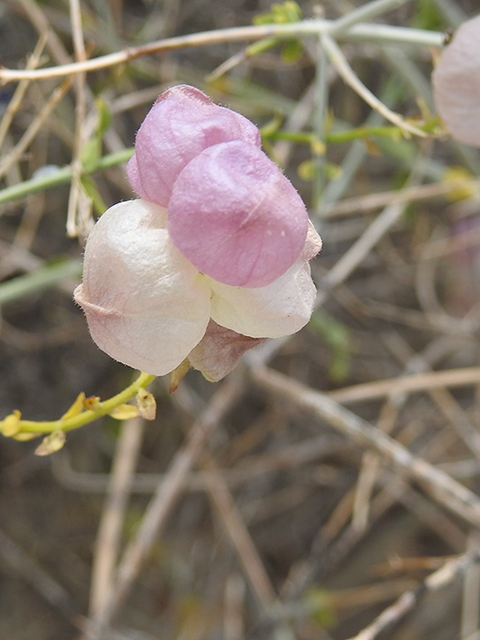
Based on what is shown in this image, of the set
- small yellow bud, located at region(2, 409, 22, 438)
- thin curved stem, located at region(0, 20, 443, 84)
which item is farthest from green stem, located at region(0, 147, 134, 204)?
small yellow bud, located at region(2, 409, 22, 438)

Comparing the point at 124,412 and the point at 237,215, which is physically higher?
the point at 237,215

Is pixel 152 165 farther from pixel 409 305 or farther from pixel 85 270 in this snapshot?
pixel 409 305

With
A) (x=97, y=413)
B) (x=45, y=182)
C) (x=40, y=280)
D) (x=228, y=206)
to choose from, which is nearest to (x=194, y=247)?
(x=228, y=206)

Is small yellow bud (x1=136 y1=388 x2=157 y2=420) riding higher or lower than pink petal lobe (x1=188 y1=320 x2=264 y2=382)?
lower

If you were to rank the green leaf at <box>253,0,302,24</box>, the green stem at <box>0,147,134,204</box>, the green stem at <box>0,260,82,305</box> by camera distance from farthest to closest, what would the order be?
the green stem at <box>0,260,82,305</box> → the green leaf at <box>253,0,302,24</box> → the green stem at <box>0,147,134,204</box>

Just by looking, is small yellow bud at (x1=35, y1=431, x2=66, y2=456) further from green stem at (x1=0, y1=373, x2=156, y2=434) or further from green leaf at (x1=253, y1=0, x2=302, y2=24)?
green leaf at (x1=253, y1=0, x2=302, y2=24)

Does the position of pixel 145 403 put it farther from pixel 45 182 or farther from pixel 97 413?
pixel 45 182

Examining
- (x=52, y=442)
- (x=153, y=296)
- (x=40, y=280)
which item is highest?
(x=153, y=296)
